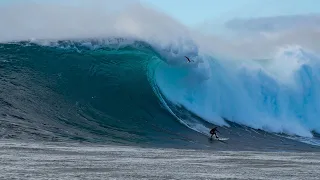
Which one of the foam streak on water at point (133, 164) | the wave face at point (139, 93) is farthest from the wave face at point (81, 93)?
the foam streak on water at point (133, 164)

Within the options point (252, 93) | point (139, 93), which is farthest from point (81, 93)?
point (252, 93)

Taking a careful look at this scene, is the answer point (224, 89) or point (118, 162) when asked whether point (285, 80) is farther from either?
point (118, 162)

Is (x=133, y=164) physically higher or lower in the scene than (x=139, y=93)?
lower

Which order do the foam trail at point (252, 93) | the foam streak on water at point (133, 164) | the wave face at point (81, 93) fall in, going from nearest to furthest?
the foam streak on water at point (133, 164)
the wave face at point (81, 93)
the foam trail at point (252, 93)

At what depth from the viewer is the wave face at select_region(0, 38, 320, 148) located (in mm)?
21125

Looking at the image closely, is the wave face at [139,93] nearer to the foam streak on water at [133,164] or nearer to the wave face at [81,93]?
the wave face at [81,93]

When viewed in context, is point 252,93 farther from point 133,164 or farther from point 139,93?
point 133,164

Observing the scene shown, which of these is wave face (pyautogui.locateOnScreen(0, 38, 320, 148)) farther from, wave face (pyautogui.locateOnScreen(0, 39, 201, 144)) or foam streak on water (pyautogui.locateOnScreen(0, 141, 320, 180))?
foam streak on water (pyautogui.locateOnScreen(0, 141, 320, 180))

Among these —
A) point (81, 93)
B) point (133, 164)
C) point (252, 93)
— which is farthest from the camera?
point (252, 93)

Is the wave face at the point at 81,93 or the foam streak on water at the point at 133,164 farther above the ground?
the wave face at the point at 81,93

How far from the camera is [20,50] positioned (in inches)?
1064

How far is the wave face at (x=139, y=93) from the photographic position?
21.1 meters

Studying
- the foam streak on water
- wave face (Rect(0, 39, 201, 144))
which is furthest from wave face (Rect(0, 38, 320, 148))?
the foam streak on water

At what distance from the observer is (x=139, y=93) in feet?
82.8
